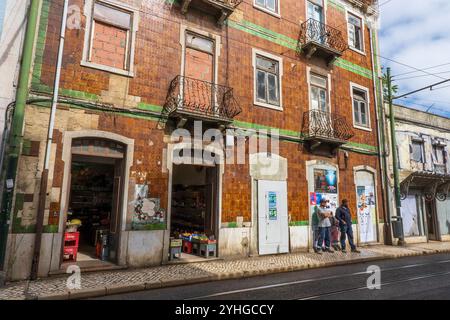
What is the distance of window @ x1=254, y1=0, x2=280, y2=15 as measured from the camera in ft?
40.4

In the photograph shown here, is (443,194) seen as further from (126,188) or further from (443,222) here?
(126,188)

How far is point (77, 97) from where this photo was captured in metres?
8.24

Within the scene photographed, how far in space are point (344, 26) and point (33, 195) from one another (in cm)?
1508

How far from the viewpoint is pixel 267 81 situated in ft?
39.7

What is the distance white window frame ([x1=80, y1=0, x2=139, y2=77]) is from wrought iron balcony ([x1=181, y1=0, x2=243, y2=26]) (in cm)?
172

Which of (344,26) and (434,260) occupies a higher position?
(344,26)

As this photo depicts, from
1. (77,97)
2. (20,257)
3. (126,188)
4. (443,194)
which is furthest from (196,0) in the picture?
(443,194)

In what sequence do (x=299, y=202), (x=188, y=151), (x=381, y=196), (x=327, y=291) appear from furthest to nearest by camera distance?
(x=381, y=196) < (x=299, y=202) < (x=188, y=151) < (x=327, y=291)

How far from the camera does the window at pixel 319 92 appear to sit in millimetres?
13477

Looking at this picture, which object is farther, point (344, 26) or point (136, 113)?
point (344, 26)

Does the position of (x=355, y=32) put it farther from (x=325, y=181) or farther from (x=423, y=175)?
(x=325, y=181)

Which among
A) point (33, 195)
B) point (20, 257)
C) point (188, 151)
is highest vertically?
point (188, 151)

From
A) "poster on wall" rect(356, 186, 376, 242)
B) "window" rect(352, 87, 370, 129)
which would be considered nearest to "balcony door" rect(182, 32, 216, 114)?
"window" rect(352, 87, 370, 129)

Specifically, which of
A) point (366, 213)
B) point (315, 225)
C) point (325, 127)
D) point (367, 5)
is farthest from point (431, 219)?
point (367, 5)
